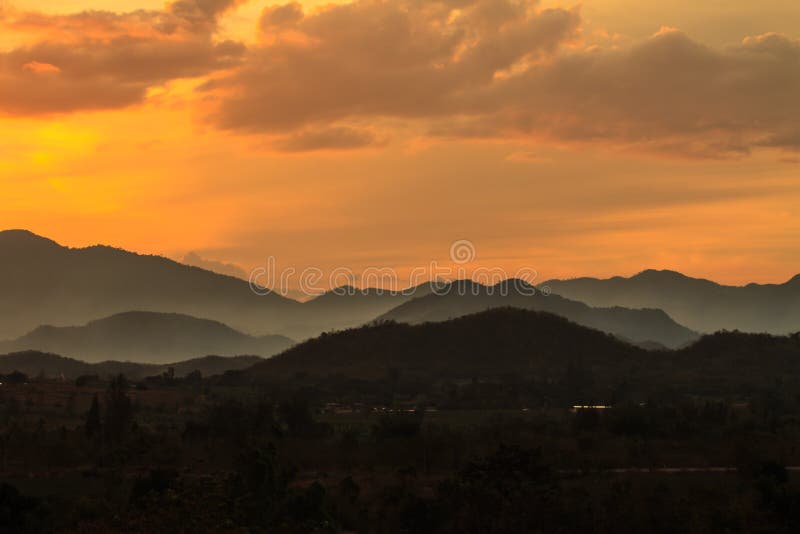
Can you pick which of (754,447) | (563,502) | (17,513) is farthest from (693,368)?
(17,513)

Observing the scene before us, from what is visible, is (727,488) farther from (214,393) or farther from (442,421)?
(214,393)

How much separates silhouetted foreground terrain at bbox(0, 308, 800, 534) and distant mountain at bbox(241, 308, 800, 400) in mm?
725

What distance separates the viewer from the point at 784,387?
128875 mm

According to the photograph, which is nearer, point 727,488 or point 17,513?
point 17,513

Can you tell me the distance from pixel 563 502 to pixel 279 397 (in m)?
75.0

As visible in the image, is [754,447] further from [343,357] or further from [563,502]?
[343,357]

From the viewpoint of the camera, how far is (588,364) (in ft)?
534

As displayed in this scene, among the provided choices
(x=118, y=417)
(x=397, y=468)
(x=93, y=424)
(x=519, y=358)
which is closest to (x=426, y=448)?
(x=397, y=468)

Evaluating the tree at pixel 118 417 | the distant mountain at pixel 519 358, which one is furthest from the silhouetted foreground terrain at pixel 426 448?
the distant mountain at pixel 519 358

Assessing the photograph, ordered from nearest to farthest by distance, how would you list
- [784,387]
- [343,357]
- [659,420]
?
[659,420] < [784,387] < [343,357]

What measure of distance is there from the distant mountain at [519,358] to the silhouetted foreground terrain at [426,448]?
2.38ft

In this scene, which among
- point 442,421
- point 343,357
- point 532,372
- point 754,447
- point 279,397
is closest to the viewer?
point 754,447

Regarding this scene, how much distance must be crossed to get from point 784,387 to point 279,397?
5859 cm

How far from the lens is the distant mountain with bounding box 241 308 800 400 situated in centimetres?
14375
